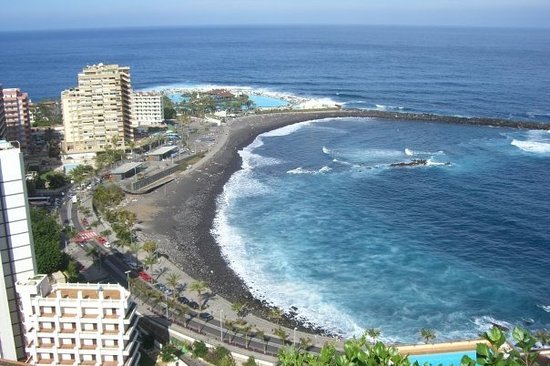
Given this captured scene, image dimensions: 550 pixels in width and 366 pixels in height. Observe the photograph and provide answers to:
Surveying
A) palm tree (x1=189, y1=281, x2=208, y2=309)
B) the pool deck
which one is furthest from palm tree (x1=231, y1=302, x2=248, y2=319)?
the pool deck

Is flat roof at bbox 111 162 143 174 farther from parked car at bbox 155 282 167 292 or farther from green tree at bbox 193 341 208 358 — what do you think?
green tree at bbox 193 341 208 358

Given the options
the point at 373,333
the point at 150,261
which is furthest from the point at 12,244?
the point at 373,333

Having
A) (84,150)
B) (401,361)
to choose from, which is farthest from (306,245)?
(84,150)

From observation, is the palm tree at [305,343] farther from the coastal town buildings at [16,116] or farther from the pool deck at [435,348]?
the coastal town buildings at [16,116]

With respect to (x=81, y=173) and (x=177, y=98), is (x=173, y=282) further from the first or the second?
(x=177, y=98)

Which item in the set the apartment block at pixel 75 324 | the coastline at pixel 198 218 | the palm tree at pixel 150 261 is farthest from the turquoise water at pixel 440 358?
the palm tree at pixel 150 261
